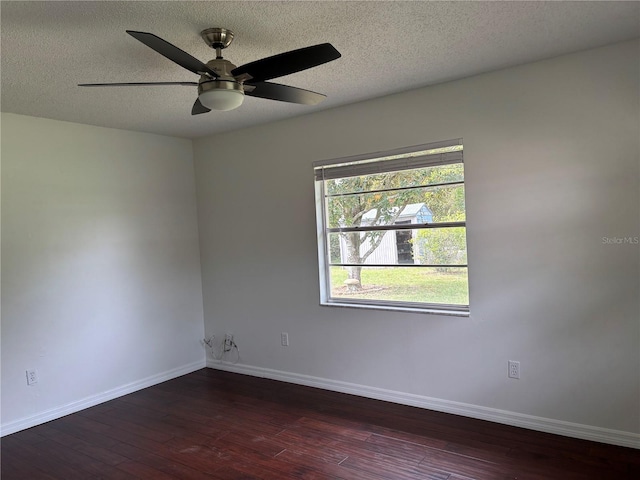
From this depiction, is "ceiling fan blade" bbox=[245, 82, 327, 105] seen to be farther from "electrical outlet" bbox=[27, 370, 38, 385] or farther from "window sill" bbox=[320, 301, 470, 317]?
"electrical outlet" bbox=[27, 370, 38, 385]

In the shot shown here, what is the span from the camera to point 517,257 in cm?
304

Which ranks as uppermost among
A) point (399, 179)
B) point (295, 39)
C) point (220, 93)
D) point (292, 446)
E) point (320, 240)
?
point (295, 39)

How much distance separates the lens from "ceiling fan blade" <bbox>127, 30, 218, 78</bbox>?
5.70 ft

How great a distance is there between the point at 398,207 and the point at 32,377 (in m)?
3.12

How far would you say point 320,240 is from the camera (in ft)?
13.1

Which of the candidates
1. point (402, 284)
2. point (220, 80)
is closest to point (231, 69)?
point (220, 80)

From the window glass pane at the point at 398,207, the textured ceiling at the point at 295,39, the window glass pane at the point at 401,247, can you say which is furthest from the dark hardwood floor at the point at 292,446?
the textured ceiling at the point at 295,39

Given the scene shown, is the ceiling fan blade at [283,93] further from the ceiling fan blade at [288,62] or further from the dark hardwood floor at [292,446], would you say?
the dark hardwood floor at [292,446]

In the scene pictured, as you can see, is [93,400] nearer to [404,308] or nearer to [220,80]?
[404,308]

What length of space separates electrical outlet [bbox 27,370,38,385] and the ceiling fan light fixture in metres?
2.69

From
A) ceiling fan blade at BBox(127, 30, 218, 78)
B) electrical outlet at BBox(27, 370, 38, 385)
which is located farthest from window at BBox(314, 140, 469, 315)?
electrical outlet at BBox(27, 370, 38, 385)

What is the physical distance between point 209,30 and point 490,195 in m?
2.06

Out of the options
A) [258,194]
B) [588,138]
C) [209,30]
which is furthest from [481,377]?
[209,30]

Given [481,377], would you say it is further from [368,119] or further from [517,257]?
[368,119]
